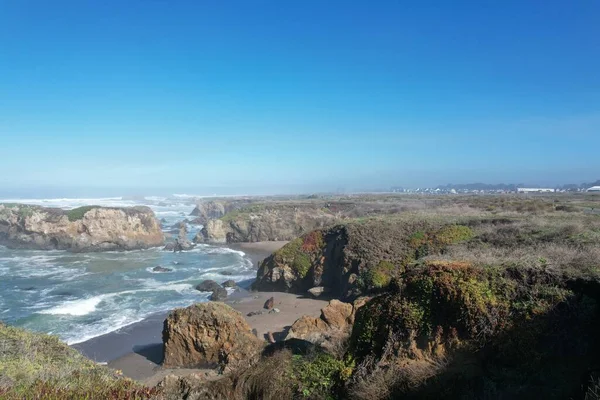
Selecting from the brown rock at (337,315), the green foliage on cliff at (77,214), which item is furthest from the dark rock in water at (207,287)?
the green foliage on cliff at (77,214)

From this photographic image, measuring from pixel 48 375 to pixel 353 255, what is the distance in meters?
18.8

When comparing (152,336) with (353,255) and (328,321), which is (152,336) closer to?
(328,321)

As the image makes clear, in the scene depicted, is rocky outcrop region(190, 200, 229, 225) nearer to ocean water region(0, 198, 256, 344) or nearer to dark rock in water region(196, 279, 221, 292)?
ocean water region(0, 198, 256, 344)

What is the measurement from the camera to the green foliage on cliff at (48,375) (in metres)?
5.89

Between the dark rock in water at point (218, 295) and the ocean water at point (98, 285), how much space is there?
74cm

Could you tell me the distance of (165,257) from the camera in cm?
4238

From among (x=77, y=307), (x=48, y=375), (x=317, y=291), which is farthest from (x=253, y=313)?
(x=48, y=375)

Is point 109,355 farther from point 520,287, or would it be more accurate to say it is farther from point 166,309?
point 520,287

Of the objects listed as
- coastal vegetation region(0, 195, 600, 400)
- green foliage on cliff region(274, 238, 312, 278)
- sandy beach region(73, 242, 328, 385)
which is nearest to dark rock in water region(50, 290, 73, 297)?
sandy beach region(73, 242, 328, 385)

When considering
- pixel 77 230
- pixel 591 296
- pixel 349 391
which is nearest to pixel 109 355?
pixel 349 391

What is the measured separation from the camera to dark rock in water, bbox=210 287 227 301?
83.4ft

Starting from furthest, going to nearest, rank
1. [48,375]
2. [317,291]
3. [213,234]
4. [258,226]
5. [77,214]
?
[258,226] → [213,234] → [77,214] → [317,291] → [48,375]

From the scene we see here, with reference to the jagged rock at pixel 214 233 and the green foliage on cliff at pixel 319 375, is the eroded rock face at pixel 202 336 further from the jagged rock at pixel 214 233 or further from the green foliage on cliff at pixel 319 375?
the jagged rock at pixel 214 233

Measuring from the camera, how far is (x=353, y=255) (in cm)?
2411
